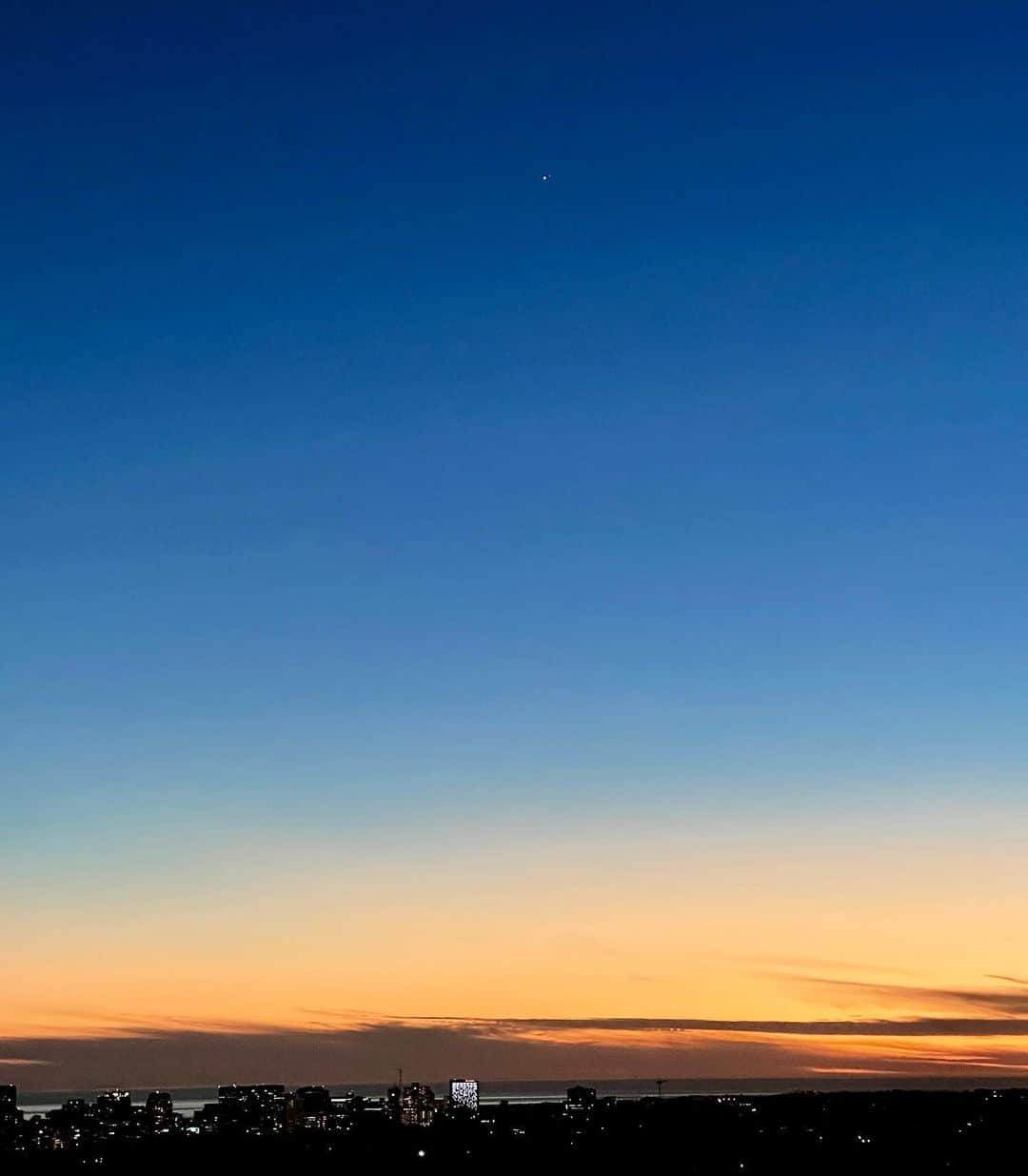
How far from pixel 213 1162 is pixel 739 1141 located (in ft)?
195

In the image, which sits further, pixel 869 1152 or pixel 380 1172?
pixel 869 1152

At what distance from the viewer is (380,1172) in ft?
541

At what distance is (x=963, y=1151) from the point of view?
173500mm

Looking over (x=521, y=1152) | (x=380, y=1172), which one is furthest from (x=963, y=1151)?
(x=380, y=1172)

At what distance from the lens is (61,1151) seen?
189 m

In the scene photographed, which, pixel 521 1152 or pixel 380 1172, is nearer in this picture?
pixel 380 1172

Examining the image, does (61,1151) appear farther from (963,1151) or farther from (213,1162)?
(963,1151)

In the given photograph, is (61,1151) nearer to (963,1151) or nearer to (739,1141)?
(739,1141)

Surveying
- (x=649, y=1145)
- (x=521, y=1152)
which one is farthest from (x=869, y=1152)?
(x=521, y=1152)

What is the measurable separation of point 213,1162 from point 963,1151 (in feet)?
256

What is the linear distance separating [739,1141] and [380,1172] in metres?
46.5

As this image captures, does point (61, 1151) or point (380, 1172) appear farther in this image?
point (61, 1151)

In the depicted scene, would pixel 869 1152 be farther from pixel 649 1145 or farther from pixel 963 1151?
pixel 649 1145

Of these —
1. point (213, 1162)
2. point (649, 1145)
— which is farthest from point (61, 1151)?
point (649, 1145)
